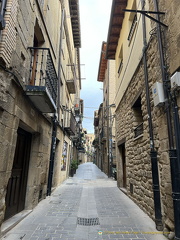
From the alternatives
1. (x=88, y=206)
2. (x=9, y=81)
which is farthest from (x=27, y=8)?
(x=88, y=206)

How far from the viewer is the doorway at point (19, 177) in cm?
384

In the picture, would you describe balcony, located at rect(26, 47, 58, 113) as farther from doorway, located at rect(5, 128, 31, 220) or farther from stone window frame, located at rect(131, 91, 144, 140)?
stone window frame, located at rect(131, 91, 144, 140)

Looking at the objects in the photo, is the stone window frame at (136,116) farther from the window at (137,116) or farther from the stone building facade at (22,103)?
the stone building facade at (22,103)

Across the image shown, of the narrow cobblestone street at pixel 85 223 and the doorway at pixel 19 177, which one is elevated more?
the doorway at pixel 19 177

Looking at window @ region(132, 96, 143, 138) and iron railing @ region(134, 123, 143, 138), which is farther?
window @ region(132, 96, 143, 138)

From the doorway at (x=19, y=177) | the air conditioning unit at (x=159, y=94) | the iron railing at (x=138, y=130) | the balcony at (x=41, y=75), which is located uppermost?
the balcony at (x=41, y=75)

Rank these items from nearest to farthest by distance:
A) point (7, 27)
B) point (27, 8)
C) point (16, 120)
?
point (7, 27) → point (16, 120) → point (27, 8)

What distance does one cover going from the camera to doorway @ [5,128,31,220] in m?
3.84

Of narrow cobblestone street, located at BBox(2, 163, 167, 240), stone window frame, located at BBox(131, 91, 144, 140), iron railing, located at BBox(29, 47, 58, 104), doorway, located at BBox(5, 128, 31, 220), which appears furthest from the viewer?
stone window frame, located at BBox(131, 91, 144, 140)

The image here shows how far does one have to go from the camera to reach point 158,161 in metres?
3.60

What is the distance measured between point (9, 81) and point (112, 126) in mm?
11354

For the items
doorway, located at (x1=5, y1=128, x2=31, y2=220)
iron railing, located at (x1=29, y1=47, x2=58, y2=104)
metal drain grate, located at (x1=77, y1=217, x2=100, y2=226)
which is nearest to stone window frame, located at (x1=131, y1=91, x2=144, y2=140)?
metal drain grate, located at (x1=77, y1=217, x2=100, y2=226)

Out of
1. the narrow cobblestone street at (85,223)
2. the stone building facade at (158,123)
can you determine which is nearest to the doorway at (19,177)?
the narrow cobblestone street at (85,223)

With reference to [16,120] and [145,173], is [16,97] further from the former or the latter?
[145,173]
